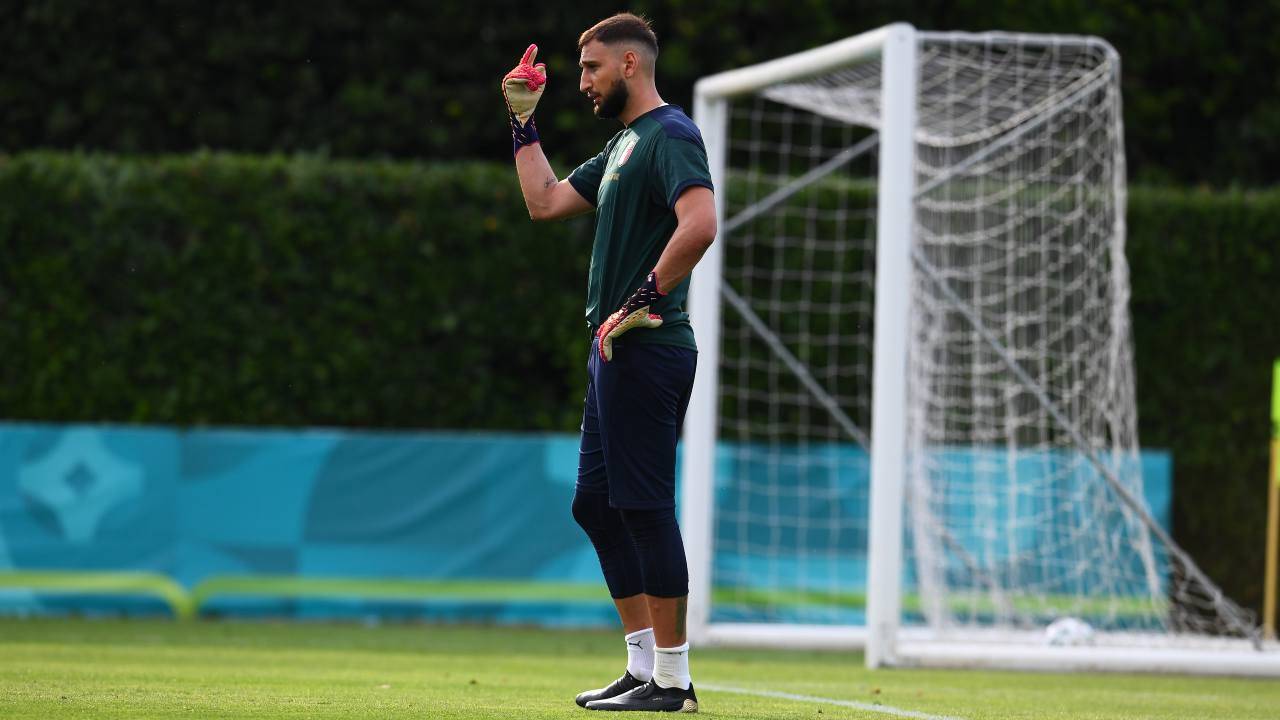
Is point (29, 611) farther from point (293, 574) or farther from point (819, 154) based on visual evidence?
point (819, 154)

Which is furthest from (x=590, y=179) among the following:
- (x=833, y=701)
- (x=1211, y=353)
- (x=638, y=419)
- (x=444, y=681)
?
(x=1211, y=353)

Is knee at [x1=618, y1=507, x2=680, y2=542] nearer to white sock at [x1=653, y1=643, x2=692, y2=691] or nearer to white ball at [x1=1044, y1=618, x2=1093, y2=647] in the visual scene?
white sock at [x1=653, y1=643, x2=692, y2=691]

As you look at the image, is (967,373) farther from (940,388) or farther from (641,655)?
(641,655)

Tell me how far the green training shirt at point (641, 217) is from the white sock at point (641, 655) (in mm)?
904

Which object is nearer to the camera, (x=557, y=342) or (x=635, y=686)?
(x=635, y=686)

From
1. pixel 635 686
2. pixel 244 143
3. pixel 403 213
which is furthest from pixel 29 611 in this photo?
pixel 635 686

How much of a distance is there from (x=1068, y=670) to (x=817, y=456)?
13.0 ft

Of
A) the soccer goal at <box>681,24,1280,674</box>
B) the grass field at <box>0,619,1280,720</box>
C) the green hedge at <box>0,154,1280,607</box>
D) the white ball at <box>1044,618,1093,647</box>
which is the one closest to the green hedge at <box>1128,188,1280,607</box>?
the green hedge at <box>0,154,1280,607</box>

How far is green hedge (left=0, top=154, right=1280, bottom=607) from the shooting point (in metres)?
12.1

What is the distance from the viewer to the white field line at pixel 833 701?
521 centimetres

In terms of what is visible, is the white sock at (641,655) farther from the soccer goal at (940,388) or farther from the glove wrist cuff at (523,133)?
the soccer goal at (940,388)

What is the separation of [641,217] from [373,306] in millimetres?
7816

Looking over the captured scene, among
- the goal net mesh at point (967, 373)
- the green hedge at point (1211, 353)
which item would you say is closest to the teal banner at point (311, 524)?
the goal net mesh at point (967, 373)

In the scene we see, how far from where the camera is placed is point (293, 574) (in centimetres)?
1139
